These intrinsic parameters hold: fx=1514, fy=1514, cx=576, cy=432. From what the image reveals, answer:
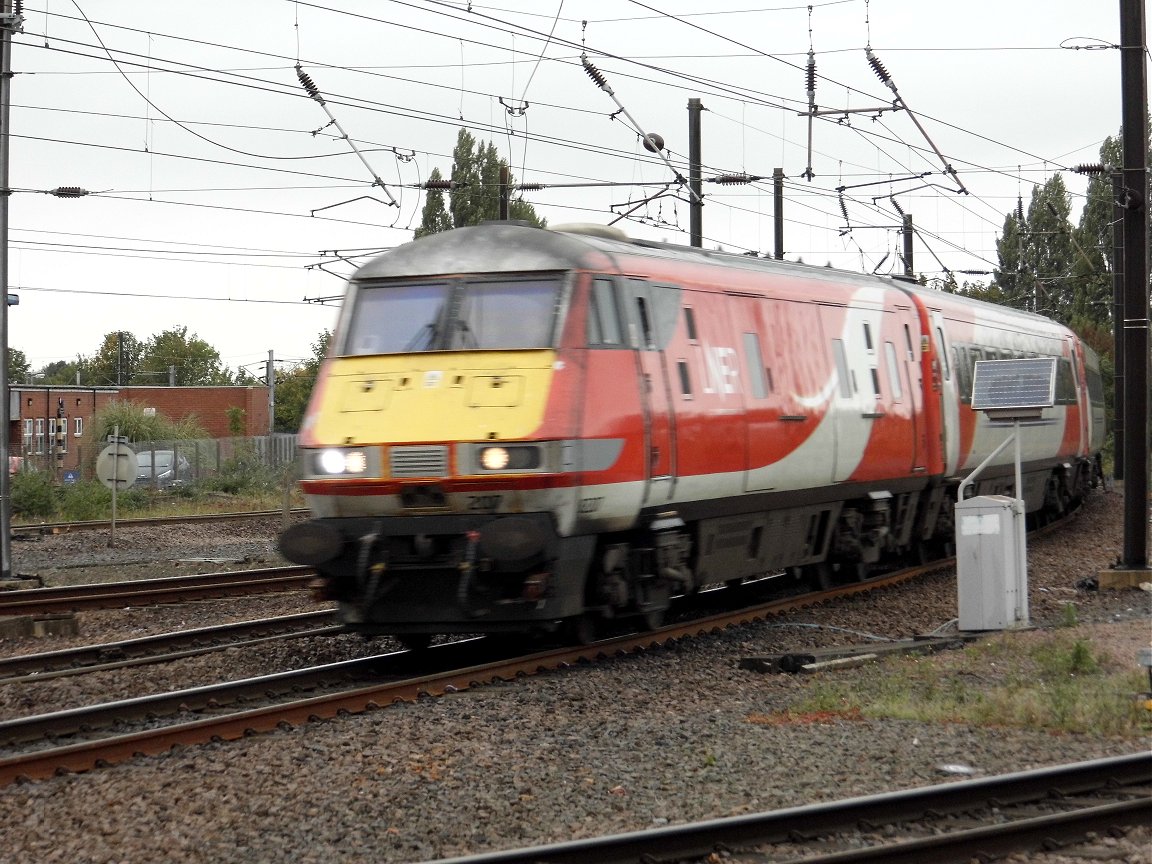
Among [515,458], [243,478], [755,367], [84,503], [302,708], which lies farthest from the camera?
[243,478]

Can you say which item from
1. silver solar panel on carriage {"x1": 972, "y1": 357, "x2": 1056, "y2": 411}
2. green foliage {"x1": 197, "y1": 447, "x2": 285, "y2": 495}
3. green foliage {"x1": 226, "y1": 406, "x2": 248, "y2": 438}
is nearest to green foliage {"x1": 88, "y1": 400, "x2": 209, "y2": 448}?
green foliage {"x1": 197, "y1": 447, "x2": 285, "y2": 495}

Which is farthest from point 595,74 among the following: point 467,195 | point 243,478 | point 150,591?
point 467,195

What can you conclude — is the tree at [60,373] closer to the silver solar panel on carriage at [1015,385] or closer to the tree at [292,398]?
the tree at [292,398]

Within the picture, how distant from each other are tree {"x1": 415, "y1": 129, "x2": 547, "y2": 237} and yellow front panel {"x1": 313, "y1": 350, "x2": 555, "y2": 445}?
41167mm

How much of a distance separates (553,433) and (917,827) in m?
4.50

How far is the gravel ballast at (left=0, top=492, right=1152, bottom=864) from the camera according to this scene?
6680 millimetres

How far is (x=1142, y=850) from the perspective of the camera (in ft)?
20.3

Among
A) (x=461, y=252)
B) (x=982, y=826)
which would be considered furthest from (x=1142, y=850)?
(x=461, y=252)

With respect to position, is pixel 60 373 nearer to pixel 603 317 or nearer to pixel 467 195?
pixel 467 195

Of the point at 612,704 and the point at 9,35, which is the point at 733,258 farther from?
the point at 9,35

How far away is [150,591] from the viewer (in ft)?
53.6

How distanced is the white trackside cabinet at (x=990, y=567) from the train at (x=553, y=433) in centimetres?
169

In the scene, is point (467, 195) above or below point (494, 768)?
above

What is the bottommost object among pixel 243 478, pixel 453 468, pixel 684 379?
pixel 243 478
